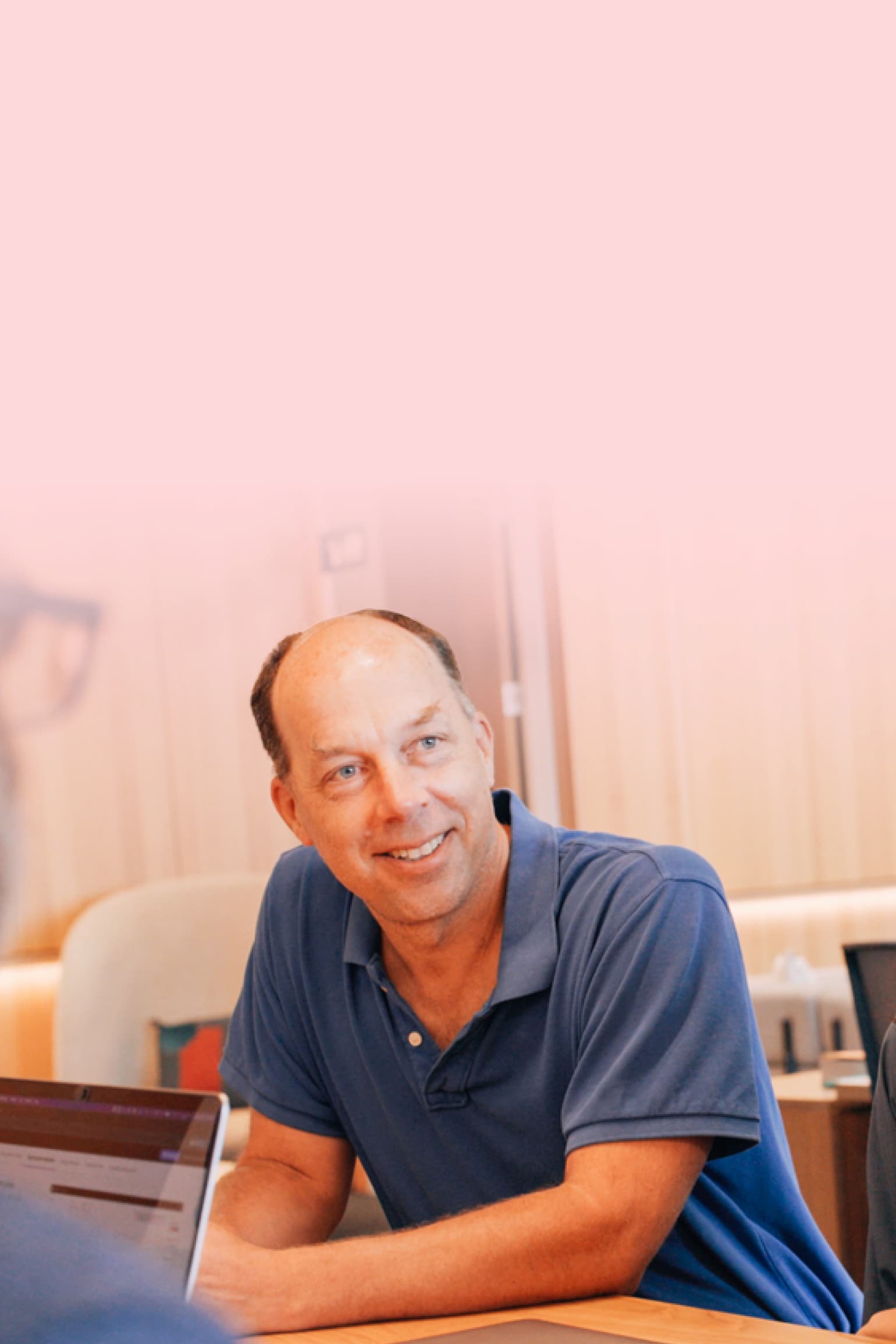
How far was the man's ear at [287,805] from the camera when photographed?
1647 mm

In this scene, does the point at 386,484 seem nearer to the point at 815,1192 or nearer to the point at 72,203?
the point at 72,203

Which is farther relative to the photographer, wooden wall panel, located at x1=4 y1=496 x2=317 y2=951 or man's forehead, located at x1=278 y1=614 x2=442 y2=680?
wooden wall panel, located at x1=4 y1=496 x2=317 y2=951

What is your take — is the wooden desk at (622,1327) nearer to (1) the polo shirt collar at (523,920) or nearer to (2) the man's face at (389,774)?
(1) the polo shirt collar at (523,920)

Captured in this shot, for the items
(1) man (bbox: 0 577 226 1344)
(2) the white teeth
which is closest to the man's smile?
(2) the white teeth

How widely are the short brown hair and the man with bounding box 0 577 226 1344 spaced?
1.28m

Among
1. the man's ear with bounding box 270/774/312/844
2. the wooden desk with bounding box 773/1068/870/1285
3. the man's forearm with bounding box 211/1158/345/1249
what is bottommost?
the wooden desk with bounding box 773/1068/870/1285

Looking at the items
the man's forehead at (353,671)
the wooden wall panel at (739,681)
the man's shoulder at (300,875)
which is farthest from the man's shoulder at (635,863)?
the wooden wall panel at (739,681)

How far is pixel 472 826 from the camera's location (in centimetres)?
154

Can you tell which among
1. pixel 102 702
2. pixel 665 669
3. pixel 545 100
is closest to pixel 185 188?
pixel 545 100

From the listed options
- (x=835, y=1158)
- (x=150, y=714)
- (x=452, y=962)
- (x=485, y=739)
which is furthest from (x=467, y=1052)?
(x=150, y=714)

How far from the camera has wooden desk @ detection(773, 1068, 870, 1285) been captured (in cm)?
263

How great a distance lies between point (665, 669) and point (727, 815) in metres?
0.53

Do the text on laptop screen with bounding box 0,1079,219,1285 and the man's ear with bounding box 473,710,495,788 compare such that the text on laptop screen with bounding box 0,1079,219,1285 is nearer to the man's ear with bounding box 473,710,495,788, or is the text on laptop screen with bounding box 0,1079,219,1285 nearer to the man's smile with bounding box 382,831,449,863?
the man's smile with bounding box 382,831,449,863

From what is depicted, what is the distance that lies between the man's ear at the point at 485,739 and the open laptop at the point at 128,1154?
0.72 metres
